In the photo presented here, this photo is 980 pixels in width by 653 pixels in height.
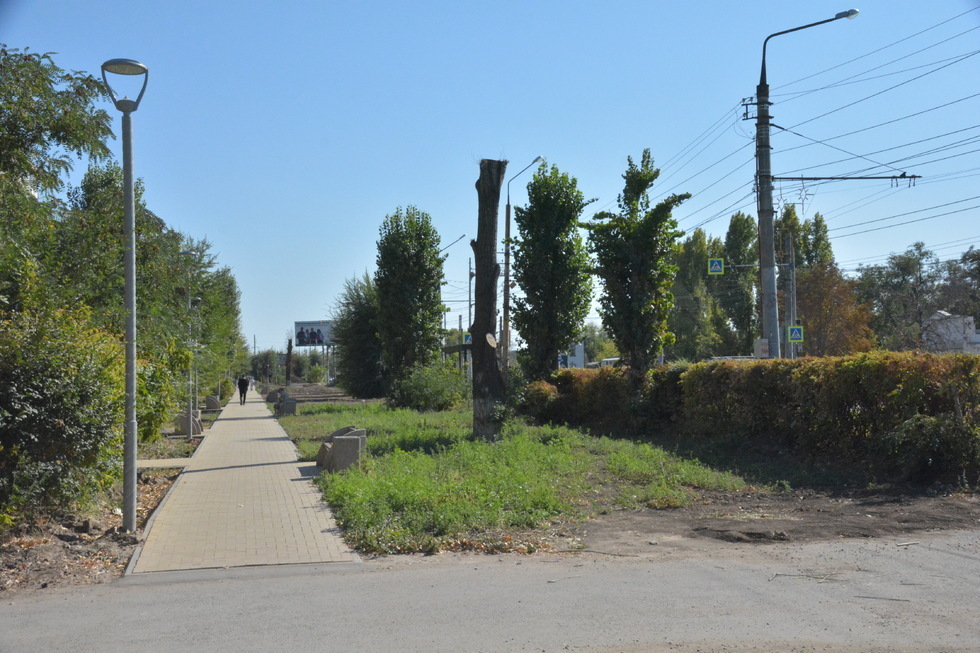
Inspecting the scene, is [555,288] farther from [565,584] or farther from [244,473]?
[565,584]

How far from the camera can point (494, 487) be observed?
36.2ft

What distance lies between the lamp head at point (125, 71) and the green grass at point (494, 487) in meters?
5.32

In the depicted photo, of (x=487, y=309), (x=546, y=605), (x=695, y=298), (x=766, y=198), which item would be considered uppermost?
(x=695, y=298)

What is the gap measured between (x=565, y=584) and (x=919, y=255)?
65.1m

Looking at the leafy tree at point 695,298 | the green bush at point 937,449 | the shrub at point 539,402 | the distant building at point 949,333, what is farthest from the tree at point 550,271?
the leafy tree at point 695,298

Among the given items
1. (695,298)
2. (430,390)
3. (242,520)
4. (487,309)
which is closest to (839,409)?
(487,309)

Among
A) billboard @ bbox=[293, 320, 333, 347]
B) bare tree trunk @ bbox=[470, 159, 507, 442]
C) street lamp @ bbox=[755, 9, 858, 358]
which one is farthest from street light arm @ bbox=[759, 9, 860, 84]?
billboard @ bbox=[293, 320, 333, 347]

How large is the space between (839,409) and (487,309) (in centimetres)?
785

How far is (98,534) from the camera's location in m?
8.99

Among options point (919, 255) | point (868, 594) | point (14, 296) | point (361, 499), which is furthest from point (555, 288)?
point (919, 255)

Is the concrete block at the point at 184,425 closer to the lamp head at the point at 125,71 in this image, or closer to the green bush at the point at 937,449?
the lamp head at the point at 125,71

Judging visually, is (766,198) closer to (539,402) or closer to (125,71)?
(539,402)

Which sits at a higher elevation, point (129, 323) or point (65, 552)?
point (129, 323)

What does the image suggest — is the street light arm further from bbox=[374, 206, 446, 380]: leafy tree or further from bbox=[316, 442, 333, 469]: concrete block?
bbox=[374, 206, 446, 380]: leafy tree
